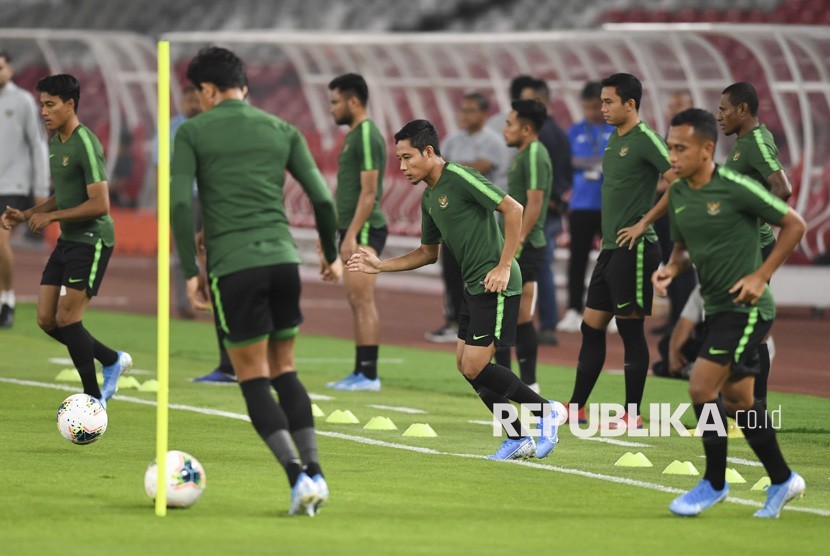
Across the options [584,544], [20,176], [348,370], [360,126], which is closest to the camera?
[584,544]

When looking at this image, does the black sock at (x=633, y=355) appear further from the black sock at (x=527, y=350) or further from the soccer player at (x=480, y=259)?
the black sock at (x=527, y=350)

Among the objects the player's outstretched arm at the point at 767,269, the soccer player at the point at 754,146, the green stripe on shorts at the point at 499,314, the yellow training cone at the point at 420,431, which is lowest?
the yellow training cone at the point at 420,431

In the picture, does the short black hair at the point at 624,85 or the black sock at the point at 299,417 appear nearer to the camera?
the black sock at the point at 299,417

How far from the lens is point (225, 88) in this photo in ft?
25.5

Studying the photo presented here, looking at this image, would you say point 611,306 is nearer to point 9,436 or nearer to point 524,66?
point 9,436

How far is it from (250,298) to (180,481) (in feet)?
2.81

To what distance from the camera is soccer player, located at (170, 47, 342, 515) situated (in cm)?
762

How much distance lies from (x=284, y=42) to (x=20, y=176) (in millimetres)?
8870

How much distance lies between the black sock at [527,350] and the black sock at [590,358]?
4.17 ft

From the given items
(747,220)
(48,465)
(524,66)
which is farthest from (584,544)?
(524,66)

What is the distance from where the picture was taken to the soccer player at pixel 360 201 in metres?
Result: 13.0

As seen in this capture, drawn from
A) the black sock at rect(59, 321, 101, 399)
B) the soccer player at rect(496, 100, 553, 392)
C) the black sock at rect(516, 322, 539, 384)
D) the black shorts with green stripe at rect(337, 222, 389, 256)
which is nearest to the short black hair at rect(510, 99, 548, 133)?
Result: the soccer player at rect(496, 100, 553, 392)

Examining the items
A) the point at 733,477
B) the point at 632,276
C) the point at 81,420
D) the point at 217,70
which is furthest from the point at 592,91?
the point at 217,70

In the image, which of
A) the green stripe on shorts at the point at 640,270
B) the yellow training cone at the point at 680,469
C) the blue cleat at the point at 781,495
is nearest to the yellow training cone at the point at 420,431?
the green stripe on shorts at the point at 640,270
